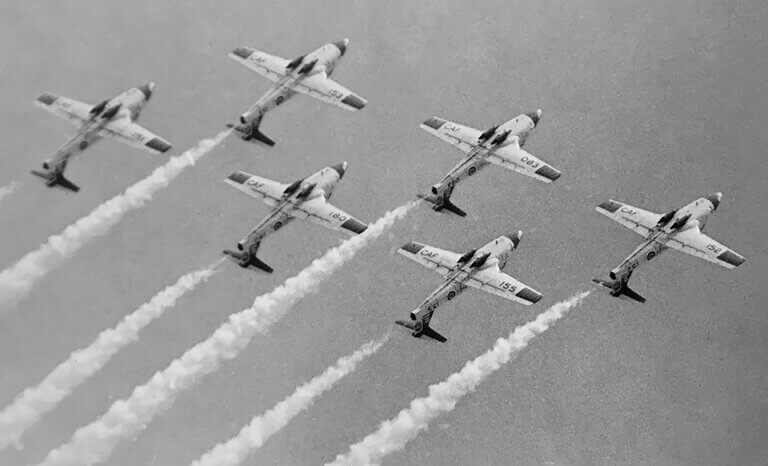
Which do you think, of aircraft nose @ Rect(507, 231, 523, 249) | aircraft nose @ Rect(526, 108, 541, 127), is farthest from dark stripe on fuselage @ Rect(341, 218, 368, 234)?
aircraft nose @ Rect(526, 108, 541, 127)

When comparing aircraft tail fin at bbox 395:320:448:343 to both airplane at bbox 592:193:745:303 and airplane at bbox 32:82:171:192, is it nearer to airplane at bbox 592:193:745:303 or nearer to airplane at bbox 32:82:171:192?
airplane at bbox 592:193:745:303

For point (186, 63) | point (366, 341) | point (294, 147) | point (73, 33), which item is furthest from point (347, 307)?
point (73, 33)

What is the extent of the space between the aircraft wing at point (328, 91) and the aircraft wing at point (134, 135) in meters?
10.9

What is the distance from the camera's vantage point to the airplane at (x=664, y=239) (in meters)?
98.2

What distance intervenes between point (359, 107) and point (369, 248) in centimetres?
3669

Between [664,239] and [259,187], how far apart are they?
28.7m

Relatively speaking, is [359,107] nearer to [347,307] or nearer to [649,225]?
[649,225]

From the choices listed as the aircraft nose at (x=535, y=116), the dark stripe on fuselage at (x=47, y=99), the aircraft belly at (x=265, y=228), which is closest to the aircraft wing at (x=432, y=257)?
the aircraft belly at (x=265, y=228)

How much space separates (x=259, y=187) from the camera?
9825 cm

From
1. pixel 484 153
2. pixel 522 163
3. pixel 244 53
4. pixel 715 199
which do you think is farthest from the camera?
pixel 715 199

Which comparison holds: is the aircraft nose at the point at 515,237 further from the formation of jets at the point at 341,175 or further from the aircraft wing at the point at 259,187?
the aircraft wing at the point at 259,187

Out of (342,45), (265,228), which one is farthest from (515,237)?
(342,45)

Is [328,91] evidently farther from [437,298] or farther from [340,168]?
[437,298]

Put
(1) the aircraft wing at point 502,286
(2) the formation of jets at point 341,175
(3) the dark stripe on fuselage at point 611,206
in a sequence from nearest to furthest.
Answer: (1) the aircraft wing at point 502,286, (2) the formation of jets at point 341,175, (3) the dark stripe on fuselage at point 611,206
